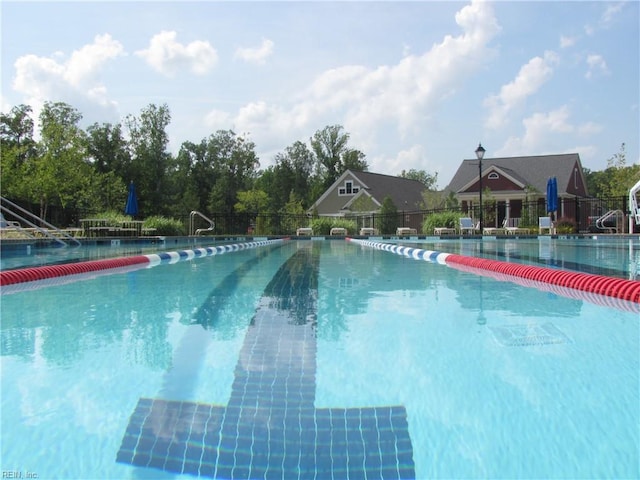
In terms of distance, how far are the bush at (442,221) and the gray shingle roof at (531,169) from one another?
9.05 metres

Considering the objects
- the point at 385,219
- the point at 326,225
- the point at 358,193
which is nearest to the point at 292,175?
the point at 358,193

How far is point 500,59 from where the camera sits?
14414 mm

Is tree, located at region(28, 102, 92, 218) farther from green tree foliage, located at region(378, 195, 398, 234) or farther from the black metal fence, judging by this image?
green tree foliage, located at region(378, 195, 398, 234)

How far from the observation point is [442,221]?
78.9 feet

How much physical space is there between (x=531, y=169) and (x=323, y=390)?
35.1 meters

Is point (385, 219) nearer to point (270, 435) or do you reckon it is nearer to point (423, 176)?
point (270, 435)

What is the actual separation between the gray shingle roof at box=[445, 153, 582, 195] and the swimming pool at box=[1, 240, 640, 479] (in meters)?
30.2

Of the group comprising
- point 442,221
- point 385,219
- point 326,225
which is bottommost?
point 326,225

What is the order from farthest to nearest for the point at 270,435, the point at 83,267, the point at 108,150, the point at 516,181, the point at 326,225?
the point at 108,150
the point at 516,181
the point at 326,225
the point at 83,267
the point at 270,435

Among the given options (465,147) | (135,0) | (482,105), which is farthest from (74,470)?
(465,147)

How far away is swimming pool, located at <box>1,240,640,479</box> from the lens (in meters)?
1.83

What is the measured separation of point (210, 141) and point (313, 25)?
32.1 meters

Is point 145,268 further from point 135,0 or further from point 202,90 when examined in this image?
point 202,90

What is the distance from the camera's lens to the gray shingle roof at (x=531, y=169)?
32938mm
